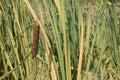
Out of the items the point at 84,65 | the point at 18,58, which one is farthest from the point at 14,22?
the point at 84,65

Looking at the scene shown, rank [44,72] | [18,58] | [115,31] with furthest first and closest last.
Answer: [115,31] → [44,72] → [18,58]

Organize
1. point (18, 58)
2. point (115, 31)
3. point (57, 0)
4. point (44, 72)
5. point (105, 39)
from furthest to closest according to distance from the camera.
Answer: point (105, 39), point (115, 31), point (44, 72), point (18, 58), point (57, 0)

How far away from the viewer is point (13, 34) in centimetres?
100

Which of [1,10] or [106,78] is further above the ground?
[1,10]

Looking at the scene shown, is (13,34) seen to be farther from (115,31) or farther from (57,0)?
(115,31)

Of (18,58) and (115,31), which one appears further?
(115,31)

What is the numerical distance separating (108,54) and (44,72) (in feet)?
1.34

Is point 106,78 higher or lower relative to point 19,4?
lower

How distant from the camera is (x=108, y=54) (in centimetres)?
134

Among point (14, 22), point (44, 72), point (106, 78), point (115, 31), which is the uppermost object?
point (14, 22)

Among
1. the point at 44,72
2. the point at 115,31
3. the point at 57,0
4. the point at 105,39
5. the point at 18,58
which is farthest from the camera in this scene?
the point at 105,39

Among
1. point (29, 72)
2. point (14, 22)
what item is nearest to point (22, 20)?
point (14, 22)

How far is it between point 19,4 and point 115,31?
1.60ft

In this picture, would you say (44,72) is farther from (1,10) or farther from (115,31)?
(115,31)
